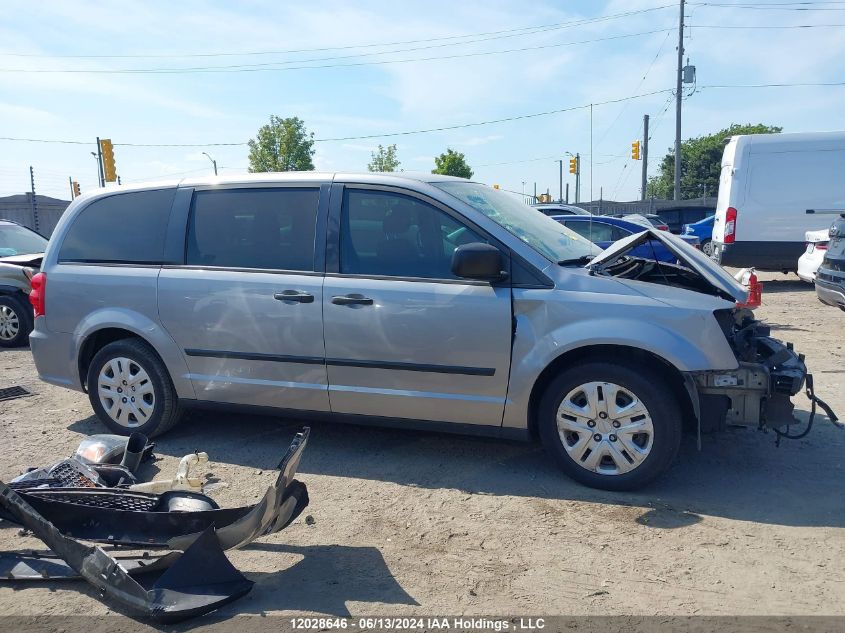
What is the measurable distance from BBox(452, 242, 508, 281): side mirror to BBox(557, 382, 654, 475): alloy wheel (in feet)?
2.79

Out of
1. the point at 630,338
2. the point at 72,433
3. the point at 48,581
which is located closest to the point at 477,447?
the point at 630,338

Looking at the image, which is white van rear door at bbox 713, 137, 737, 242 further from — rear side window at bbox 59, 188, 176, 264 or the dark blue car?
rear side window at bbox 59, 188, 176, 264

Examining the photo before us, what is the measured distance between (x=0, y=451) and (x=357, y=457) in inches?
103

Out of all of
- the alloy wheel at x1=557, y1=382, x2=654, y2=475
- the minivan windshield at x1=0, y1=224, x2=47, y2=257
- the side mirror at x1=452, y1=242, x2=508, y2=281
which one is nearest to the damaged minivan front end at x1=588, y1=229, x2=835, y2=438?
the alloy wheel at x1=557, y1=382, x2=654, y2=475

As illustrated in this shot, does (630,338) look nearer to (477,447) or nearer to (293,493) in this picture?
(477,447)

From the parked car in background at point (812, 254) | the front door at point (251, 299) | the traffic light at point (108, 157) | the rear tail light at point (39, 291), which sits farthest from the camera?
the traffic light at point (108, 157)

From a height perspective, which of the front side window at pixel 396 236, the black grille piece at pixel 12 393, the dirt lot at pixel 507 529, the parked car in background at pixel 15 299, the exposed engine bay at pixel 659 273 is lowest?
the dirt lot at pixel 507 529

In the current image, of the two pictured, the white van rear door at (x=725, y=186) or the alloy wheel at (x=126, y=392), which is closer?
the alloy wheel at (x=126, y=392)

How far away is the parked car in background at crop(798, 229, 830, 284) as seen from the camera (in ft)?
34.0

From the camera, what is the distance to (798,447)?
470cm

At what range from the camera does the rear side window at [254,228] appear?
4.64m

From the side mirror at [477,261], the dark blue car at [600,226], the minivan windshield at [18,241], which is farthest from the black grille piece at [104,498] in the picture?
the dark blue car at [600,226]

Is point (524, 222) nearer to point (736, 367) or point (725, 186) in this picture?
point (736, 367)

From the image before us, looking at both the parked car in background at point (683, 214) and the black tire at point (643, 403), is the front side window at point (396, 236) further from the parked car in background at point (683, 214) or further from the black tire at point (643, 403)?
the parked car in background at point (683, 214)
